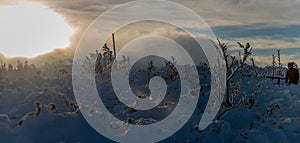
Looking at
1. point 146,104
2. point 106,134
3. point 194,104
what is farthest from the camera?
point 194,104

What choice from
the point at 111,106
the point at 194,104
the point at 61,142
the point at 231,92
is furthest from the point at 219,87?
the point at 61,142

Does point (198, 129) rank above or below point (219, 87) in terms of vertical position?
below

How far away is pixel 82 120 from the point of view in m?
9.68

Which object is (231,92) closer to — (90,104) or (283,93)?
(283,93)

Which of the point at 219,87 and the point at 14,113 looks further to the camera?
the point at 219,87

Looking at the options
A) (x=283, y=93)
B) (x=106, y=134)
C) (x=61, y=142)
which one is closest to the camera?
(x=61, y=142)

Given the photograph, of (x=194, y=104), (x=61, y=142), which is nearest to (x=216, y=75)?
(x=194, y=104)

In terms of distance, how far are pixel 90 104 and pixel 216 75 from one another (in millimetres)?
4941

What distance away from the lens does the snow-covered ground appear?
9.00 m

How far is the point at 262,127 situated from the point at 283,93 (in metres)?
3.82

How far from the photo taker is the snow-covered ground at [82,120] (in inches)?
354

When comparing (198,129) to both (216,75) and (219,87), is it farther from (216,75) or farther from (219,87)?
(216,75)

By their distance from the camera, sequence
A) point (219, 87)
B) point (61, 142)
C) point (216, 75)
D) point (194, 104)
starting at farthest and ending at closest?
point (216, 75) → point (219, 87) → point (194, 104) → point (61, 142)

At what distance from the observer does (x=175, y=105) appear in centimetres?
1101
